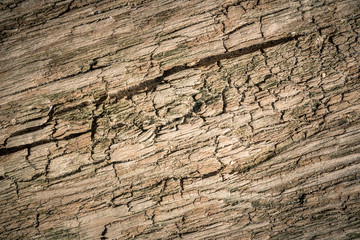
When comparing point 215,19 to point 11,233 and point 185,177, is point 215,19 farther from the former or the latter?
point 11,233

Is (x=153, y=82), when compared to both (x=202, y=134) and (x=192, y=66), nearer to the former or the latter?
(x=192, y=66)

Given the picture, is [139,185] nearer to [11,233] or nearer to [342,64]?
[11,233]

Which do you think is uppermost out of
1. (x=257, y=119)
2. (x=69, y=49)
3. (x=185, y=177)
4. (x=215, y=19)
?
(x=69, y=49)

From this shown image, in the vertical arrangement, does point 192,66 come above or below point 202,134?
above

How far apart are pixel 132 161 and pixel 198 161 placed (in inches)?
16.5

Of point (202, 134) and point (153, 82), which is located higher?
point (153, 82)

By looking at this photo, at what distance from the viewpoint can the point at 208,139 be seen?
4.49ft

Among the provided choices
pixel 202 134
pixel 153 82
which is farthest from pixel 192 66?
pixel 202 134

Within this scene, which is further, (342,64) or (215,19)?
(215,19)

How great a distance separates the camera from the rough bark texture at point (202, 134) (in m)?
1.35

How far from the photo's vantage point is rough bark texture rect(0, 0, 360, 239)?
53.2 inches

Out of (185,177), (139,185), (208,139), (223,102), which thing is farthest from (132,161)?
(223,102)

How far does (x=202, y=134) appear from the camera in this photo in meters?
1.37

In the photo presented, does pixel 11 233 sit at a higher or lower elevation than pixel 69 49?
lower
